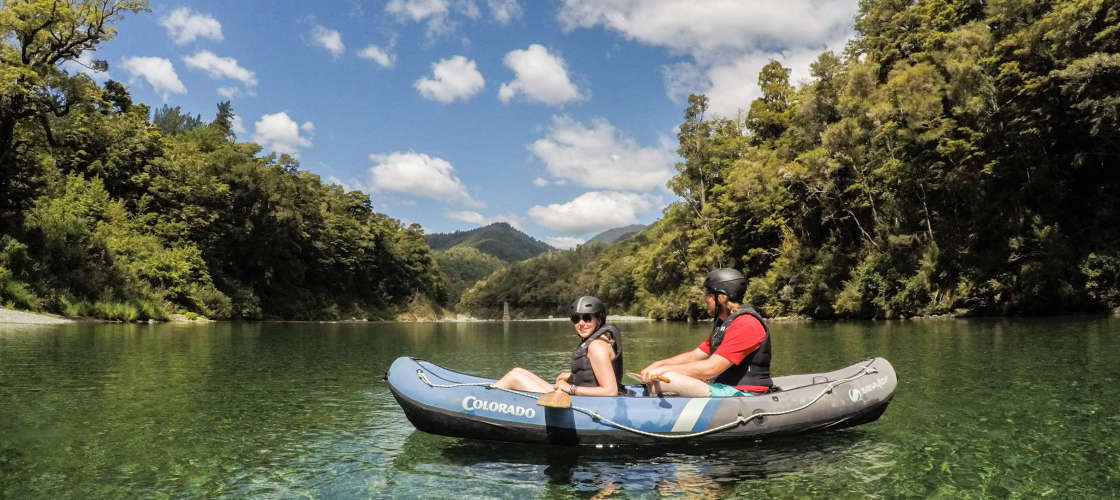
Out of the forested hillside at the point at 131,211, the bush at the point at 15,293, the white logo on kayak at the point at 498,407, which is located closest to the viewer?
the white logo on kayak at the point at 498,407

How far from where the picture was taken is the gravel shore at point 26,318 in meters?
24.0

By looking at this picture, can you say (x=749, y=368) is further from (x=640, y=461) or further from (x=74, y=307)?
(x=74, y=307)

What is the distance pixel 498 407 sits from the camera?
6.54 meters

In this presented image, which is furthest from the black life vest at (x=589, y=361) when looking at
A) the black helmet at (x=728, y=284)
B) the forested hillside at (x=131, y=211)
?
the forested hillside at (x=131, y=211)

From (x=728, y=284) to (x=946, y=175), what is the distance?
28534mm

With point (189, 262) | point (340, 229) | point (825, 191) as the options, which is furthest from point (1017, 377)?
point (340, 229)

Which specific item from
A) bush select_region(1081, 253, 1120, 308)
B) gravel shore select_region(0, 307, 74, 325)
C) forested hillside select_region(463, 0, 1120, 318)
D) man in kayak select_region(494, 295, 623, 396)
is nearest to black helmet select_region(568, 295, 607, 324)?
man in kayak select_region(494, 295, 623, 396)

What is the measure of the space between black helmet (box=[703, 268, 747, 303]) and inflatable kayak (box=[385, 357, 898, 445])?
3.43 feet

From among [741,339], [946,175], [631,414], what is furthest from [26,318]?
[946,175]

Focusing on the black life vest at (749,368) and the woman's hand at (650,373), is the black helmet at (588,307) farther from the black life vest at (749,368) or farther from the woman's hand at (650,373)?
the black life vest at (749,368)

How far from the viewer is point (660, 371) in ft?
22.9

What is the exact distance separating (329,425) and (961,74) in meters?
29.1

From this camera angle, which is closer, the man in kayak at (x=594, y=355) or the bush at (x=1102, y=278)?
the man in kayak at (x=594, y=355)

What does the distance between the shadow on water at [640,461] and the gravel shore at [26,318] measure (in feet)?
81.8
